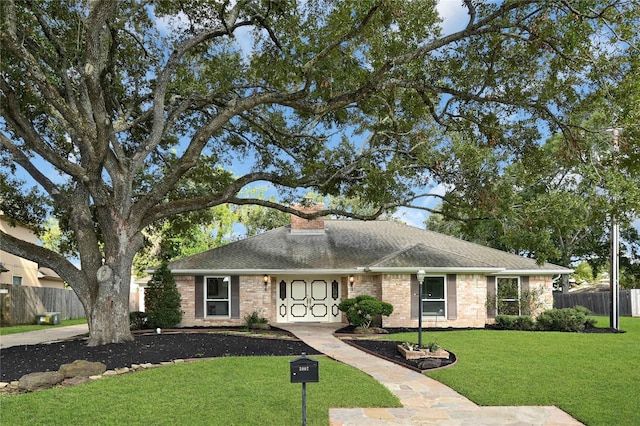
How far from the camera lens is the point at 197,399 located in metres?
7.27

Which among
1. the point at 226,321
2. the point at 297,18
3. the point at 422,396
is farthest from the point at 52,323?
the point at 422,396

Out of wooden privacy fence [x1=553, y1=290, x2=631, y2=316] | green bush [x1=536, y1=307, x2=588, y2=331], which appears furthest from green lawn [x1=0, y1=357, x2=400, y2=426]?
wooden privacy fence [x1=553, y1=290, x2=631, y2=316]

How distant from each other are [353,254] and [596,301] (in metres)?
16.4

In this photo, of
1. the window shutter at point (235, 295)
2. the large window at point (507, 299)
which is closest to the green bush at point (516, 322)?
the large window at point (507, 299)

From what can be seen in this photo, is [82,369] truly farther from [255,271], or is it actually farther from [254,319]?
[255,271]

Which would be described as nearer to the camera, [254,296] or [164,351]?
[164,351]

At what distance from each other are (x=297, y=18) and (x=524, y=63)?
528cm

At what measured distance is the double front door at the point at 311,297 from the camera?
19880mm

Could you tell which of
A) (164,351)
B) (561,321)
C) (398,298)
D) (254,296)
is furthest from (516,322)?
(164,351)

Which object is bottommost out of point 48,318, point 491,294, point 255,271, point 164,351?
point 48,318

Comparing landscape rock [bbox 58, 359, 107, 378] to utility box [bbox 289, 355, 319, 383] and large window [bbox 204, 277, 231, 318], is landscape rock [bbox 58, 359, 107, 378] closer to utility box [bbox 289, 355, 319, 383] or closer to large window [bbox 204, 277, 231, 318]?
utility box [bbox 289, 355, 319, 383]

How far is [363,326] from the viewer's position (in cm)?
1672

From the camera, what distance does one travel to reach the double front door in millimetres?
19880

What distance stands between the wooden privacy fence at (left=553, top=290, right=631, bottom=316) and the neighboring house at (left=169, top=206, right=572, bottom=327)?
33.5 feet
